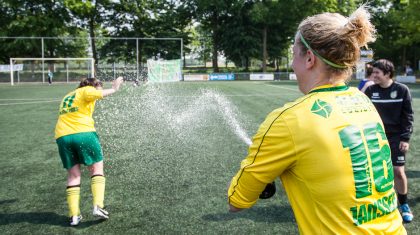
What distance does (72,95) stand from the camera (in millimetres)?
5270

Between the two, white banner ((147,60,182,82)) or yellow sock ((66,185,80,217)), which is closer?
yellow sock ((66,185,80,217))

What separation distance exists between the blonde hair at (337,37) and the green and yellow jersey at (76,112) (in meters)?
3.93

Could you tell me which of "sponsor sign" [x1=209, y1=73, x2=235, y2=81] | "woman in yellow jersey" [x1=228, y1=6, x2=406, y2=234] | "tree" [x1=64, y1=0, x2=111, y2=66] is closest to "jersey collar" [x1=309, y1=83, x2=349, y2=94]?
"woman in yellow jersey" [x1=228, y1=6, x2=406, y2=234]

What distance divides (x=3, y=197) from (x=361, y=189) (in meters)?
5.90

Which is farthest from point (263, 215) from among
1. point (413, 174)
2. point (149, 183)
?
point (413, 174)

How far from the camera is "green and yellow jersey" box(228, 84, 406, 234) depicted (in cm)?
161

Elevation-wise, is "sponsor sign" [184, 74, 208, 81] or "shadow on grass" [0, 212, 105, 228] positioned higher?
"sponsor sign" [184, 74, 208, 81]

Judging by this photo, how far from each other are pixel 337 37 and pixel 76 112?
4.20m

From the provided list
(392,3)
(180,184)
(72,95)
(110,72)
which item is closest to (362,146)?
(72,95)

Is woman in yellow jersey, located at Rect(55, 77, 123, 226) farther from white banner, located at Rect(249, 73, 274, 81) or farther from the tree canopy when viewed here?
the tree canopy

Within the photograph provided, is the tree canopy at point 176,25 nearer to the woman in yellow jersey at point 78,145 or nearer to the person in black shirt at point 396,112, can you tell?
the woman in yellow jersey at point 78,145

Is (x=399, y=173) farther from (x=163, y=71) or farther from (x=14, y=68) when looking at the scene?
(x=14, y=68)

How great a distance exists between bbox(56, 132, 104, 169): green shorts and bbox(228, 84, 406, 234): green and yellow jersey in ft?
12.5

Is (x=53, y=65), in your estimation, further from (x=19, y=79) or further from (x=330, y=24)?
(x=330, y=24)
